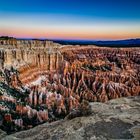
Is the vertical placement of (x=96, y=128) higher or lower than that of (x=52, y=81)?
higher

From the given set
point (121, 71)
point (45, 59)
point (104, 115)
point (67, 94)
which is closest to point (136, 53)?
point (121, 71)

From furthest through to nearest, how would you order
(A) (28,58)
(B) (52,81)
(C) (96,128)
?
(A) (28,58) → (B) (52,81) → (C) (96,128)

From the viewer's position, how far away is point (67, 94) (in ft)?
110

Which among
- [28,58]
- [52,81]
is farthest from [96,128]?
[28,58]

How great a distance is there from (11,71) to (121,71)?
19.3 meters

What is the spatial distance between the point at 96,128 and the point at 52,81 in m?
26.4

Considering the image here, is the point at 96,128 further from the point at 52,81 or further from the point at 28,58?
the point at 28,58

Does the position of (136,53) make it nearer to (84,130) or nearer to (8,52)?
(8,52)

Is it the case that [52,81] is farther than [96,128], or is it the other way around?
[52,81]

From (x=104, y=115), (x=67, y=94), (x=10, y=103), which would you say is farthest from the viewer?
(x=67, y=94)

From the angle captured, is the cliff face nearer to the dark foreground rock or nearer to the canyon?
the canyon

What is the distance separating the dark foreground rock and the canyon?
8.76 m

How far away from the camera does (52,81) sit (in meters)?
38.1

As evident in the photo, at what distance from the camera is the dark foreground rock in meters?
11.2
